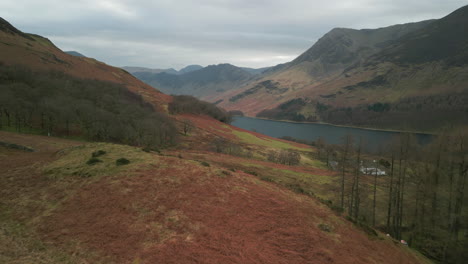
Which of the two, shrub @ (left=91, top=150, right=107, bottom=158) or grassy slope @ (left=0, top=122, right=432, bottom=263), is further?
shrub @ (left=91, top=150, right=107, bottom=158)

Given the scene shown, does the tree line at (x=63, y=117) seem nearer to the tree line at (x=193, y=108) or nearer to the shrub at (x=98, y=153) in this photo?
the shrub at (x=98, y=153)

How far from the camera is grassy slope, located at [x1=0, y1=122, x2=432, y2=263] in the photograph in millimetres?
14062

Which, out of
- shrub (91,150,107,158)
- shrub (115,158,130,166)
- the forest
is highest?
shrub (91,150,107,158)

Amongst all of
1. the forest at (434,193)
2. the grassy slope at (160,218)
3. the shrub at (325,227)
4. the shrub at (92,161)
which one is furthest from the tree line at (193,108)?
the shrub at (325,227)

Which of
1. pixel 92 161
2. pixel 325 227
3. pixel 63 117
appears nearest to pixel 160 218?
pixel 92 161

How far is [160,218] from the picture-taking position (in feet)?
55.2

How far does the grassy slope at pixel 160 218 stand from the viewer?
554 inches

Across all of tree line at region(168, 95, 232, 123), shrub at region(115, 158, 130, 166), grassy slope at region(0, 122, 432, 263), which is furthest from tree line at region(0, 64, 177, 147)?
tree line at region(168, 95, 232, 123)

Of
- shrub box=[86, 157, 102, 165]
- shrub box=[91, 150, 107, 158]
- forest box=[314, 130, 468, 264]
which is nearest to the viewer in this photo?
shrub box=[86, 157, 102, 165]

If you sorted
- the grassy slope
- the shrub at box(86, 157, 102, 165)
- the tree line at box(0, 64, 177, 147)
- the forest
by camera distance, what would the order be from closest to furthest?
the grassy slope < the shrub at box(86, 157, 102, 165) < the forest < the tree line at box(0, 64, 177, 147)

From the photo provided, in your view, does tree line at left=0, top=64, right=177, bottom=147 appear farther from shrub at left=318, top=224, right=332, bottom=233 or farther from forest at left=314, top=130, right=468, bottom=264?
shrub at left=318, top=224, right=332, bottom=233

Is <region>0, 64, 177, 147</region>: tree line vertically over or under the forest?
over

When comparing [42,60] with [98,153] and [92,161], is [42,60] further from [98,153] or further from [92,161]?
[92,161]

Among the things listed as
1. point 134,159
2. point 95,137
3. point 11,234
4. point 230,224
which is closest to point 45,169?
point 134,159
